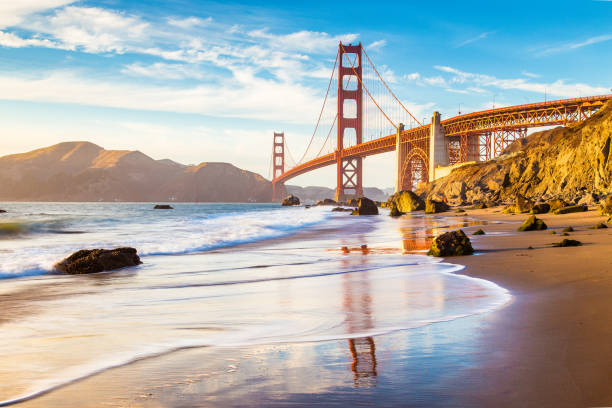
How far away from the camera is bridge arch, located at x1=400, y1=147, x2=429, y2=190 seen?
66.7 m

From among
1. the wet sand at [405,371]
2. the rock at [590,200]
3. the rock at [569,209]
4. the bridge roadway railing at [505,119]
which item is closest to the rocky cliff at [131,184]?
the bridge roadway railing at [505,119]

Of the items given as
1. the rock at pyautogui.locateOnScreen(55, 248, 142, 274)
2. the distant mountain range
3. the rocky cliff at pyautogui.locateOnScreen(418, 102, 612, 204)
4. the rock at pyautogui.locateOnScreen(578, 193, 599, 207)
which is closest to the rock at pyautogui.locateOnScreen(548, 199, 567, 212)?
the rock at pyautogui.locateOnScreen(578, 193, 599, 207)

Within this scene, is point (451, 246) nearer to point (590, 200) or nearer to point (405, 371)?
point (405, 371)

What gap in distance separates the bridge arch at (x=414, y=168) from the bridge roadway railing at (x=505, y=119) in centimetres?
215

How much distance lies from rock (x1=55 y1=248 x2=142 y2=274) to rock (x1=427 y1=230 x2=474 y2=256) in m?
5.66

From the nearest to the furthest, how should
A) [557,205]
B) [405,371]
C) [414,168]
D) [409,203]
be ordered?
[405,371], [557,205], [409,203], [414,168]

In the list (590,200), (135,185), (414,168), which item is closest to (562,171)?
(590,200)

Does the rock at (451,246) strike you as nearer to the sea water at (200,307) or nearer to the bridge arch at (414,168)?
the sea water at (200,307)

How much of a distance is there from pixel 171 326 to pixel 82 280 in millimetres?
3705

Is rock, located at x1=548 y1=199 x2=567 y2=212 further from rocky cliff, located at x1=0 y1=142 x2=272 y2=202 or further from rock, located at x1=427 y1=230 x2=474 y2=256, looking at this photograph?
rocky cliff, located at x1=0 y1=142 x2=272 y2=202

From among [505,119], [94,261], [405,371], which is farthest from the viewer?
[505,119]

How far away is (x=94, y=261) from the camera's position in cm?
780

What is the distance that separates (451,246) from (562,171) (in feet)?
92.1

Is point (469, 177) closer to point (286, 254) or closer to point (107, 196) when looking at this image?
point (286, 254)
